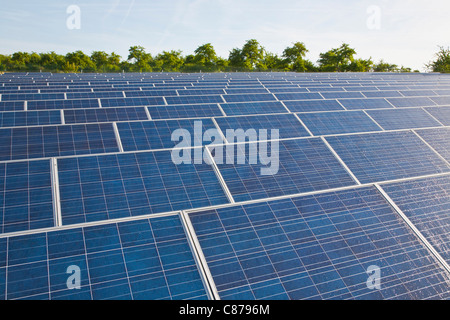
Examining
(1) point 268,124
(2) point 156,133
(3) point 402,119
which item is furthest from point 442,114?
(2) point 156,133

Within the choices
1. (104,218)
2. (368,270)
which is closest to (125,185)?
(104,218)

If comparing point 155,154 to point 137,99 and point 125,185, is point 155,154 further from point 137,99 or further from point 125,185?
point 137,99

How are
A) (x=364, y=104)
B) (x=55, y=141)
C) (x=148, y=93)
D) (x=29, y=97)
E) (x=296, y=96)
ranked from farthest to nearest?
1. (x=296, y=96)
2. (x=148, y=93)
3. (x=364, y=104)
4. (x=29, y=97)
5. (x=55, y=141)

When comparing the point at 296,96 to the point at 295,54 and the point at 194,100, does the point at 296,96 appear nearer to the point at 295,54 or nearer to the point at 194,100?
the point at 194,100

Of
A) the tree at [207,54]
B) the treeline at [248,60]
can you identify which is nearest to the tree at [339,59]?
the treeline at [248,60]
